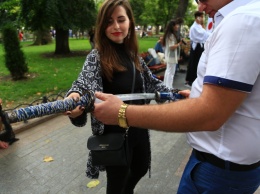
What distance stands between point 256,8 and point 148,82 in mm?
1370

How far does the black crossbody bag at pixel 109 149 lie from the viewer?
1.87m

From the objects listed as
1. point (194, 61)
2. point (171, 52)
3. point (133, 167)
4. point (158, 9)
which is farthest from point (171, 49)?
point (158, 9)

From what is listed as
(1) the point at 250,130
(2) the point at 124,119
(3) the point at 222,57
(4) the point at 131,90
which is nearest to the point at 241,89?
(3) the point at 222,57

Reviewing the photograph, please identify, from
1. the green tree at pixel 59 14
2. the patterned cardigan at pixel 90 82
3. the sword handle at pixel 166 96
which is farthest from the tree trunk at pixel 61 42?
the sword handle at pixel 166 96

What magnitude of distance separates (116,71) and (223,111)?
1070 millimetres

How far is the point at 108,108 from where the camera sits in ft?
3.74

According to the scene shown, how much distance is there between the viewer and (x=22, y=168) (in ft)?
11.2

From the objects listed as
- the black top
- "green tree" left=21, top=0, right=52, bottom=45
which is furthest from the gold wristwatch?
"green tree" left=21, top=0, right=52, bottom=45

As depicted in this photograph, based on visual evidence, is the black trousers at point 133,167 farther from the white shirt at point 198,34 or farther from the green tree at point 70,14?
the green tree at point 70,14

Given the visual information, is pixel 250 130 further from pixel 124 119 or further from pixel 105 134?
pixel 105 134

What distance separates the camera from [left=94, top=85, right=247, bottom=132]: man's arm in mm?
960

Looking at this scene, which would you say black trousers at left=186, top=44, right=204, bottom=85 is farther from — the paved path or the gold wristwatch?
the gold wristwatch

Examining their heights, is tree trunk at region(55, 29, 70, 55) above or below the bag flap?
below

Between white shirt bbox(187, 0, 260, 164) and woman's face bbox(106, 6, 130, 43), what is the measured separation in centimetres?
97
